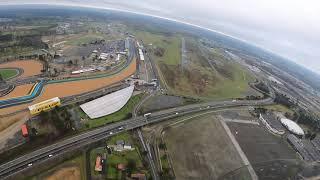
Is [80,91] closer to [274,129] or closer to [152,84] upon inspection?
[152,84]

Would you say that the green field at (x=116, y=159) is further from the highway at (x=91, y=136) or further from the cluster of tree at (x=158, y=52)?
the cluster of tree at (x=158, y=52)

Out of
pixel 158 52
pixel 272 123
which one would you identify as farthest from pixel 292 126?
pixel 158 52

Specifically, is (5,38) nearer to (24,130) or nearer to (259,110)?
(24,130)

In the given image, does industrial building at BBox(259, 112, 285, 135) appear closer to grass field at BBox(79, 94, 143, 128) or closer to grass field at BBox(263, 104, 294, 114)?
grass field at BBox(263, 104, 294, 114)

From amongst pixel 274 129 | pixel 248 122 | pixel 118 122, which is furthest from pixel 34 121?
pixel 274 129

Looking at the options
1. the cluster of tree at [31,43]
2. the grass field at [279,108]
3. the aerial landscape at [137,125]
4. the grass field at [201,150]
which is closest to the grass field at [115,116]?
the aerial landscape at [137,125]
